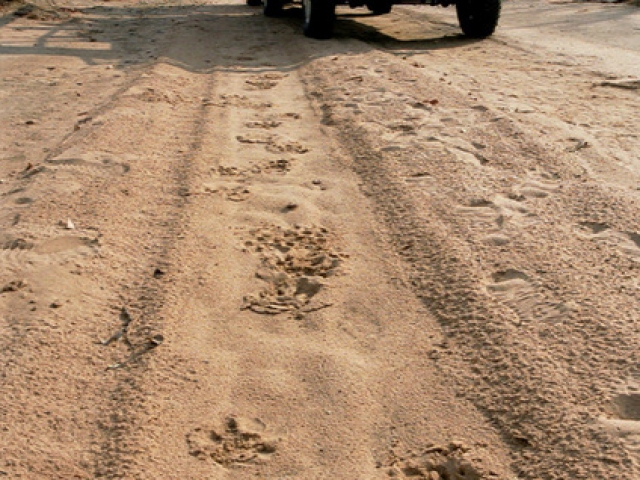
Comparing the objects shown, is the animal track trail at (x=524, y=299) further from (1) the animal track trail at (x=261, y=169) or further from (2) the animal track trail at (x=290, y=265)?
(1) the animal track trail at (x=261, y=169)

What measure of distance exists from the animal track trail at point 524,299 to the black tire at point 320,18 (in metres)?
6.81

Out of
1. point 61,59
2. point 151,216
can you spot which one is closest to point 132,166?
point 151,216

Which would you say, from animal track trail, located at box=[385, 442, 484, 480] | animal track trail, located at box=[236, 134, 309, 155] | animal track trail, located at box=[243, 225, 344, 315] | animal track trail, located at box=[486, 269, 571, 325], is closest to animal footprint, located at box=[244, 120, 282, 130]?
animal track trail, located at box=[236, 134, 309, 155]

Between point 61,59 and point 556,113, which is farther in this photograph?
point 61,59

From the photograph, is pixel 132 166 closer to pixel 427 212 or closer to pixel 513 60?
pixel 427 212

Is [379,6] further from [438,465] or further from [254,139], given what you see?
[438,465]

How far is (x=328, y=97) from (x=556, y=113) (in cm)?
173

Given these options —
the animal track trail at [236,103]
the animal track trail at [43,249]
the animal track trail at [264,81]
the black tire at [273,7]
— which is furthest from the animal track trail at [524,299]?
the black tire at [273,7]

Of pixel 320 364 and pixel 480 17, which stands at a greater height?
pixel 480 17

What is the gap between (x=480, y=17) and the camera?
9.43 m

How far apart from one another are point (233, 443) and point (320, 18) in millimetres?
7793

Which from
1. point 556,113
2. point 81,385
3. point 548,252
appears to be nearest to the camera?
point 81,385

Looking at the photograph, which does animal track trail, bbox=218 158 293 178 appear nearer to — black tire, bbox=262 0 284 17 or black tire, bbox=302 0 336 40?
black tire, bbox=302 0 336 40

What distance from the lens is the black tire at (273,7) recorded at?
12.5m
